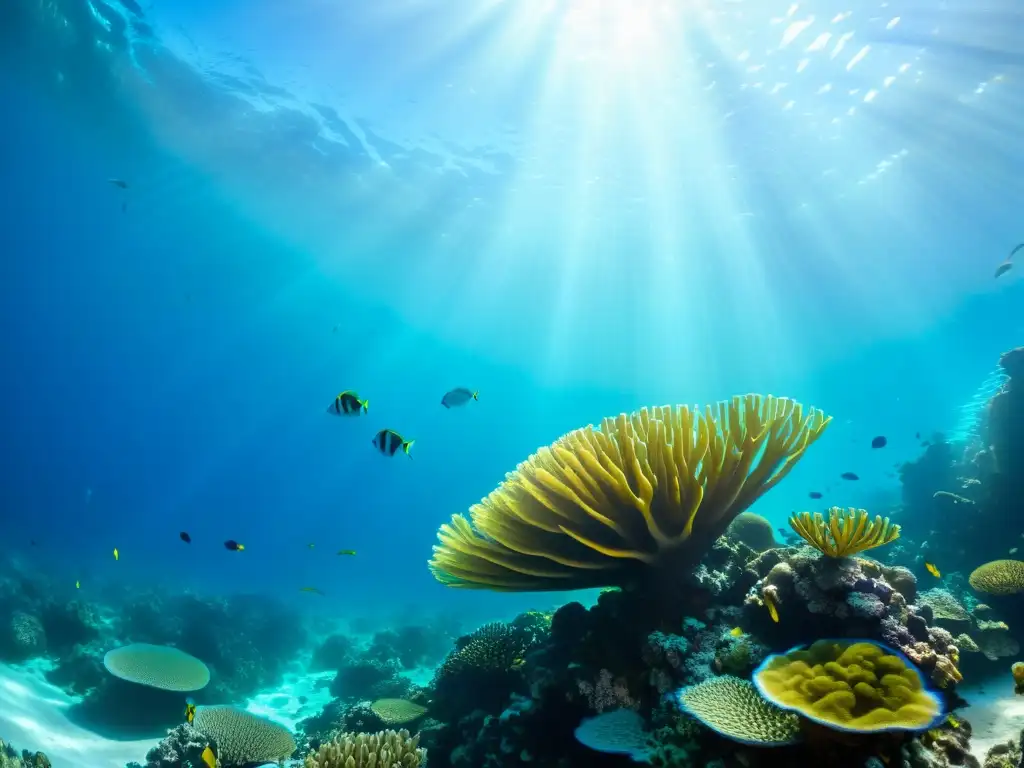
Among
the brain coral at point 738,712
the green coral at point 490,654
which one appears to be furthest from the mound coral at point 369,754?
the brain coral at point 738,712

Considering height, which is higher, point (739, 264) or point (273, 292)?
point (273, 292)

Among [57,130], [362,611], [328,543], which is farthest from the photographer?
[328,543]

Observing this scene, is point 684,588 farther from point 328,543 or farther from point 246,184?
point 328,543

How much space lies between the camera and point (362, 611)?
35031 millimetres

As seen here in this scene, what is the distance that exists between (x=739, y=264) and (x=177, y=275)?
143ft

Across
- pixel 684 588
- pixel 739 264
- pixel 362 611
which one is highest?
pixel 739 264

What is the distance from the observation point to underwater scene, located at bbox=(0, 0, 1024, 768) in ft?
11.4

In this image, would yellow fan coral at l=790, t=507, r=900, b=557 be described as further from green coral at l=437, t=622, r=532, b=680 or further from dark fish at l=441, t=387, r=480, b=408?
dark fish at l=441, t=387, r=480, b=408

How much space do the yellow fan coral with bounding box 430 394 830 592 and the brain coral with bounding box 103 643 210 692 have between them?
7.88m

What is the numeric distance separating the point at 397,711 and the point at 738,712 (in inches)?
203

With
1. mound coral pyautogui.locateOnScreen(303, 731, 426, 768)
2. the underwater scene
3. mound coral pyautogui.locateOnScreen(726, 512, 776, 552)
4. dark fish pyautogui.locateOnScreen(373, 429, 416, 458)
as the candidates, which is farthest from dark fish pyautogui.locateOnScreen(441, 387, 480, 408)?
mound coral pyautogui.locateOnScreen(303, 731, 426, 768)

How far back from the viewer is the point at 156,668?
892cm

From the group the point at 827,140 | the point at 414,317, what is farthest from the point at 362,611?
the point at 827,140

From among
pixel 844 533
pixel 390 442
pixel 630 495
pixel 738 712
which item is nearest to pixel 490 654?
pixel 390 442
